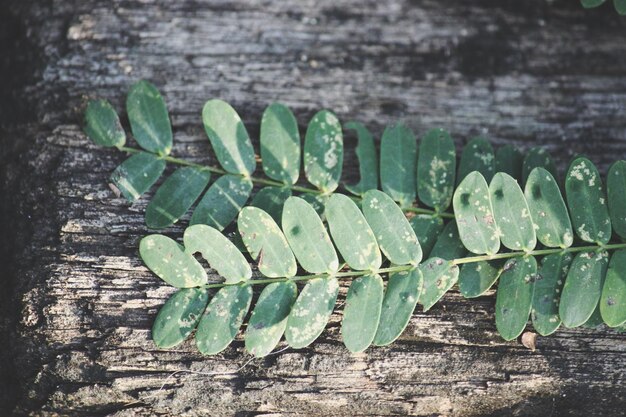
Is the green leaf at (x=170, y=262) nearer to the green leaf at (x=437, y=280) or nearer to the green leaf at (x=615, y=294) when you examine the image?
the green leaf at (x=437, y=280)

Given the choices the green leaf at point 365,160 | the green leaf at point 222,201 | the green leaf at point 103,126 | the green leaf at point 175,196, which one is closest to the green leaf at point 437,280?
the green leaf at point 365,160

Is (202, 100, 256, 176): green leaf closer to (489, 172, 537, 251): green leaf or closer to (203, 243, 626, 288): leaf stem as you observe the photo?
(203, 243, 626, 288): leaf stem

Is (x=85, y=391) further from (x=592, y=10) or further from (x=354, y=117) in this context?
(x=592, y=10)

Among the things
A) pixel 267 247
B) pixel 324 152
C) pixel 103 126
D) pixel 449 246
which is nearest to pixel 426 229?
pixel 449 246

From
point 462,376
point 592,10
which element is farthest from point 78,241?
point 592,10

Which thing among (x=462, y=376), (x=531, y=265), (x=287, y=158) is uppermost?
(x=287, y=158)
